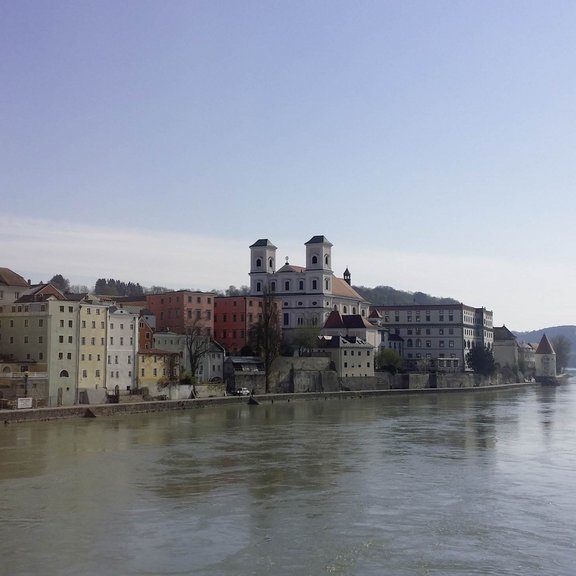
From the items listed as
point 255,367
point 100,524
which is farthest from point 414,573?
point 255,367

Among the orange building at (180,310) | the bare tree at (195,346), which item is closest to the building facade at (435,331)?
the orange building at (180,310)

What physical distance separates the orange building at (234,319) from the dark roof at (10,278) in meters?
26.4

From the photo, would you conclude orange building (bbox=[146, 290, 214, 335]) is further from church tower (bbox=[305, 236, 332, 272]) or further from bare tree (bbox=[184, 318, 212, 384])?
church tower (bbox=[305, 236, 332, 272])

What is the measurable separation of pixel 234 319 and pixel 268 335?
10708mm

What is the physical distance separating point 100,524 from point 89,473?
341 inches

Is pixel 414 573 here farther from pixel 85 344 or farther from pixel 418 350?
pixel 418 350

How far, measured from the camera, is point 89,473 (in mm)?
31047

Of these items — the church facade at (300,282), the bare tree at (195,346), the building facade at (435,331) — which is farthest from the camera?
the building facade at (435,331)

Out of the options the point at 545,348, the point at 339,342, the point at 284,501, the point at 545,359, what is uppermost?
the point at 339,342

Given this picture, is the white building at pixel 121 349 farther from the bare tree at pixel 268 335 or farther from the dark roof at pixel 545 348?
the dark roof at pixel 545 348

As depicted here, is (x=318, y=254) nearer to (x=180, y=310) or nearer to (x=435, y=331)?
(x=435, y=331)

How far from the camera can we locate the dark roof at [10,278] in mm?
68188

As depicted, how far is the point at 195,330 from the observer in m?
76.2

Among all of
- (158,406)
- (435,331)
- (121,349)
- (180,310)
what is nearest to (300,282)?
(435,331)
